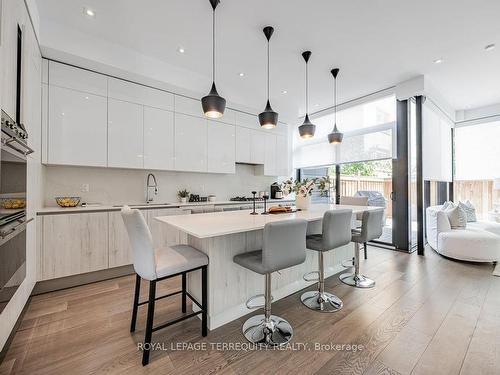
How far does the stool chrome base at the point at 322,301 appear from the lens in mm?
2182

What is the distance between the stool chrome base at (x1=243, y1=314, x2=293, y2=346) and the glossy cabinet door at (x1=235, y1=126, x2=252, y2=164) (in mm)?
3051

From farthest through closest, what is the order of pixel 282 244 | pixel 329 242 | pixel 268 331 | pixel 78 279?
pixel 78 279, pixel 329 242, pixel 268 331, pixel 282 244

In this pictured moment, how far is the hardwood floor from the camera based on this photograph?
149 cm

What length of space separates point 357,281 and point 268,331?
1.48 meters

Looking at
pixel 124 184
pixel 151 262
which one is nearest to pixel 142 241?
pixel 151 262

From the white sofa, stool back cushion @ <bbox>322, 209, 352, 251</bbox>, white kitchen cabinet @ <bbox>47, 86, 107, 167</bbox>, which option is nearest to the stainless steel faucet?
white kitchen cabinet @ <bbox>47, 86, 107, 167</bbox>

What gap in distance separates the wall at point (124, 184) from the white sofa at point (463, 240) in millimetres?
3553

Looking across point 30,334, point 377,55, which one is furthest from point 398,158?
point 30,334

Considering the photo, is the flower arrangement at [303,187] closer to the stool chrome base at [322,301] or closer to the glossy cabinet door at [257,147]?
the stool chrome base at [322,301]

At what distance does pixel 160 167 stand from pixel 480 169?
21.7 ft

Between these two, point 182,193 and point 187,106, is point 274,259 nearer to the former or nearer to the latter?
point 182,193

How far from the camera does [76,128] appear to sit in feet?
9.21

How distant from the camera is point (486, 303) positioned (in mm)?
2283

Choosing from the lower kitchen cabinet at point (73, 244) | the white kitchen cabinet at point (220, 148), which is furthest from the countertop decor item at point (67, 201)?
the white kitchen cabinet at point (220, 148)
